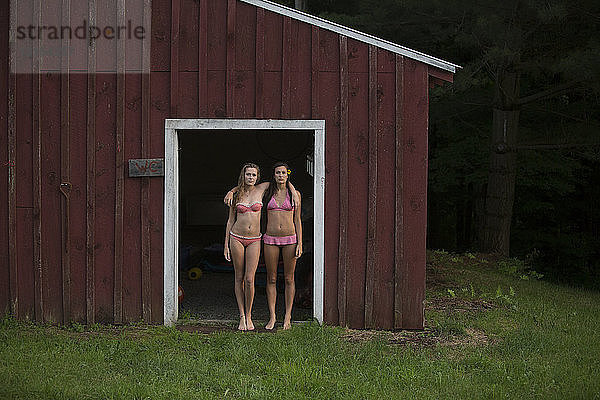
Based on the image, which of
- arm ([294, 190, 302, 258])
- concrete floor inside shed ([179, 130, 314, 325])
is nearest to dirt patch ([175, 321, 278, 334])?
arm ([294, 190, 302, 258])

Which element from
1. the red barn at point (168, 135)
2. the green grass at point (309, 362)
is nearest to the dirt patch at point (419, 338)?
the green grass at point (309, 362)

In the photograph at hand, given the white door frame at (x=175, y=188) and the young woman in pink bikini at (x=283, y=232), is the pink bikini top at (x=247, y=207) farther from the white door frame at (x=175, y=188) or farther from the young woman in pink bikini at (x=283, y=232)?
→ the white door frame at (x=175, y=188)

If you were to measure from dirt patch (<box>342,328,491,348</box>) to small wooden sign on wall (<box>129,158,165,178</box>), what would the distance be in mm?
2457

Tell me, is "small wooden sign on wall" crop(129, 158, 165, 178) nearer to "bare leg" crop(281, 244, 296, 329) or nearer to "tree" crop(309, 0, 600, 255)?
"bare leg" crop(281, 244, 296, 329)

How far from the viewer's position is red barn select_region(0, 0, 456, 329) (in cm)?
772

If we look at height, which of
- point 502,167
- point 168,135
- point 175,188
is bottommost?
point 175,188

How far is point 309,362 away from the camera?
6.47 m

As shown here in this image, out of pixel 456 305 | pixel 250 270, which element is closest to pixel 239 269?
pixel 250 270

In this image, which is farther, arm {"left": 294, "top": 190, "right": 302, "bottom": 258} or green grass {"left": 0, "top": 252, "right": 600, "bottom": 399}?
arm {"left": 294, "top": 190, "right": 302, "bottom": 258}

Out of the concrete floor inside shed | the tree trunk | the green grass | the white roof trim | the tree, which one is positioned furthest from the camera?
the tree trunk

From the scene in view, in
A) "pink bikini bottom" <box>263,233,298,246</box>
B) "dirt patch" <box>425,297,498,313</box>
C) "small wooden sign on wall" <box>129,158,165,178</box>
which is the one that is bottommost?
"dirt patch" <box>425,297,498,313</box>

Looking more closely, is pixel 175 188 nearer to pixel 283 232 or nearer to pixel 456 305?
pixel 283 232

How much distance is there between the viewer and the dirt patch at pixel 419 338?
24.1 ft

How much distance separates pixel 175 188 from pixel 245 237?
0.86 m
